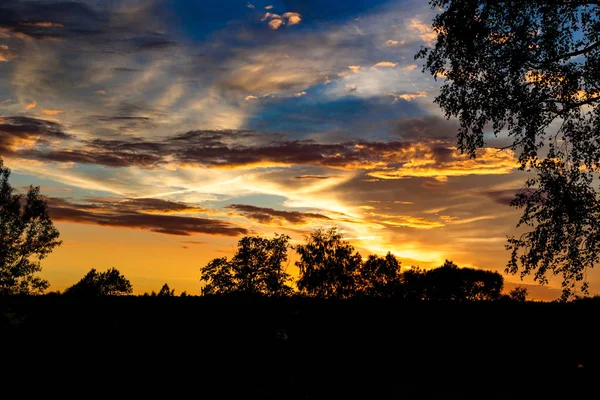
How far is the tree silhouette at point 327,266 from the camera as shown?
7475 centimetres

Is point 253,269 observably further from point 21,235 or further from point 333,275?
point 21,235

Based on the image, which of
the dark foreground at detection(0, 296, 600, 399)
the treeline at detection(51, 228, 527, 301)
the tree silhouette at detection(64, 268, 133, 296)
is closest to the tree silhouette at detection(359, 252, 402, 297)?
the treeline at detection(51, 228, 527, 301)

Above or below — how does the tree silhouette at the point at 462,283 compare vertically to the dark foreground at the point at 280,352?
above

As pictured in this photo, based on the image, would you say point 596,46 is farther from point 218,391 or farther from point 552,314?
point 218,391

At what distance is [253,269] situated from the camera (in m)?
73.8

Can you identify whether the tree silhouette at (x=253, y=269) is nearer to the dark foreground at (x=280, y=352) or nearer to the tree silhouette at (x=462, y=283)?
the tree silhouette at (x=462, y=283)

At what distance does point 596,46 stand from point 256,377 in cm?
1755

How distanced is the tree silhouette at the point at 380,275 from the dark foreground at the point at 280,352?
71024 mm

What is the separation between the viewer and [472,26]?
1852 cm

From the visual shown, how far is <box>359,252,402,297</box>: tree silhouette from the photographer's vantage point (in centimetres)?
7881

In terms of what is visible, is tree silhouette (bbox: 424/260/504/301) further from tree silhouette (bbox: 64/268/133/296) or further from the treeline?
tree silhouette (bbox: 64/268/133/296)

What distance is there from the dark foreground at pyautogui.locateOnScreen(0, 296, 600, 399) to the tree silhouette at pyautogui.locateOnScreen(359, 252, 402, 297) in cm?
7102

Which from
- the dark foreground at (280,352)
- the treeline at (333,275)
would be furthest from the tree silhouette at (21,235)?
the dark foreground at (280,352)

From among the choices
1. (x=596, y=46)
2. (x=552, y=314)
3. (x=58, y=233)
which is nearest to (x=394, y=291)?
(x=58, y=233)
